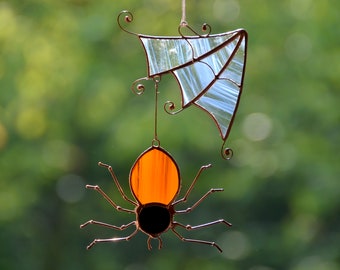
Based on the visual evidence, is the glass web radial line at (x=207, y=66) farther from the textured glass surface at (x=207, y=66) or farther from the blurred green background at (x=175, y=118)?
the blurred green background at (x=175, y=118)

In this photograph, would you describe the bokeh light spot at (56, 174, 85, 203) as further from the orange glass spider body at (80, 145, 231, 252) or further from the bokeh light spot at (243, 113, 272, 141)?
the orange glass spider body at (80, 145, 231, 252)

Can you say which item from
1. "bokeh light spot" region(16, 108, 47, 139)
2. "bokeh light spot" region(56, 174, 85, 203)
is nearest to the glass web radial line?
"bokeh light spot" region(16, 108, 47, 139)

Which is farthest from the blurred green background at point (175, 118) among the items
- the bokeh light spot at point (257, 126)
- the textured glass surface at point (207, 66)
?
the textured glass surface at point (207, 66)

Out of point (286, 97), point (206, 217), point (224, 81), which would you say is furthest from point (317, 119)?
point (224, 81)

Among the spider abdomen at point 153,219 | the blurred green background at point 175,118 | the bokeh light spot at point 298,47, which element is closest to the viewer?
the spider abdomen at point 153,219

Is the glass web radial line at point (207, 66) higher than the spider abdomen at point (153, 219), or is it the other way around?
the glass web radial line at point (207, 66)

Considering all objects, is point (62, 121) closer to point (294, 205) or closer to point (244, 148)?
point (244, 148)
